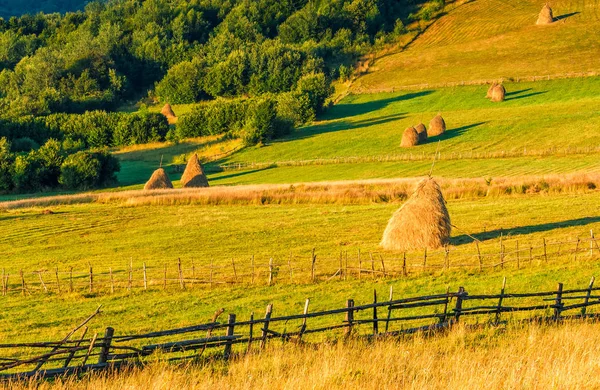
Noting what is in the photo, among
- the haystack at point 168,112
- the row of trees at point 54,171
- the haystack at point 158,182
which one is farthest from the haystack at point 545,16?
the haystack at point 158,182

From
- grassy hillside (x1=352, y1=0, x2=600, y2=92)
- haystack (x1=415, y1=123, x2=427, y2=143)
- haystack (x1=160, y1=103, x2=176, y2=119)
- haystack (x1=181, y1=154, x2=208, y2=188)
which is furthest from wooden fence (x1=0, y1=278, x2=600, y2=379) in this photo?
haystack (x1=160, y1=103, x2=176, y2=119)

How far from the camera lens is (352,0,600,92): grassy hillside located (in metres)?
106

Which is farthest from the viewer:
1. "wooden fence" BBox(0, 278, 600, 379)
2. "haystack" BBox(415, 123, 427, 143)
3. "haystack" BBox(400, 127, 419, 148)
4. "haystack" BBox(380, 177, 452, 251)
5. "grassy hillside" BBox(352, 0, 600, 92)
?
"grassy hillside" BBox(352, 0, 600, 92)

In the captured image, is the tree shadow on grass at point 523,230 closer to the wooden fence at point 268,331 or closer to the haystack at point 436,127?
the wooden fence at point 268,331

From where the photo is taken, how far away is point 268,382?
13.3 m

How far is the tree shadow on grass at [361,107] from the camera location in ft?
326

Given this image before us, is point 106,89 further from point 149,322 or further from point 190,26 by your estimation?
point 149,322

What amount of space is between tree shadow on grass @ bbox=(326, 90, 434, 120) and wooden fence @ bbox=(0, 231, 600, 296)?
66755mm

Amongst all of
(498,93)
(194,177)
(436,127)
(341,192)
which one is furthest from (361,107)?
(341,192)

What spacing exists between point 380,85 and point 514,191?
65.6 metres

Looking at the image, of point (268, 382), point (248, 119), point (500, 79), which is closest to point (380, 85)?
point (500, 79)

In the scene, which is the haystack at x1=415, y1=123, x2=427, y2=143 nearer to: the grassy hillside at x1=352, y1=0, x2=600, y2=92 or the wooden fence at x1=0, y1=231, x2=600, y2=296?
the grassy hillside at x1=352, y1=0, x2=600, y2=92

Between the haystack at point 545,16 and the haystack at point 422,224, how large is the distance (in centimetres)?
9362

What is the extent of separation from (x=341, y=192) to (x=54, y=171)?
1449 inches
